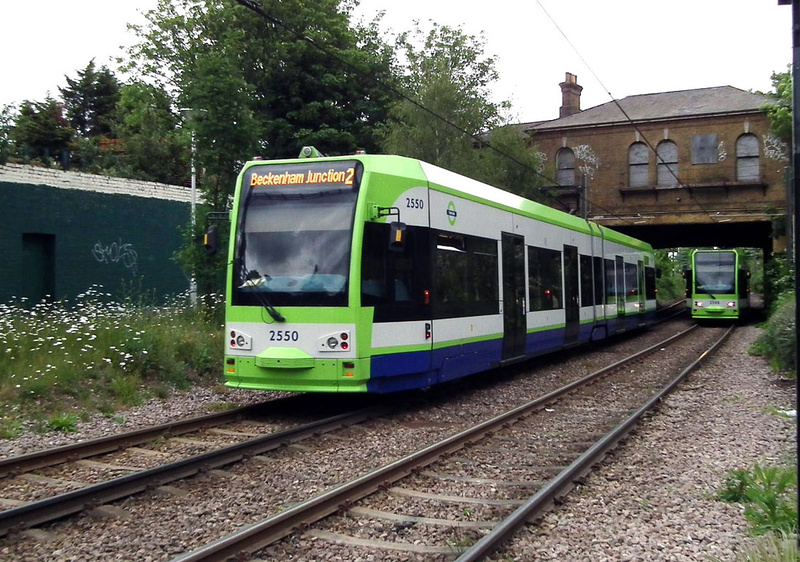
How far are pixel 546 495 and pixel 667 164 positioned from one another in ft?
114

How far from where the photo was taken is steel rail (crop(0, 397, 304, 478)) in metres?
7.31

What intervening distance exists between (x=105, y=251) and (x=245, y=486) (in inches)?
523

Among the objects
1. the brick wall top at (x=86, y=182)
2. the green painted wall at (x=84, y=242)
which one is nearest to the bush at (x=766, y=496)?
the brick wall top at (x=86, y=182)

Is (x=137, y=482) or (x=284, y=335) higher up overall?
(x=284, y=335)

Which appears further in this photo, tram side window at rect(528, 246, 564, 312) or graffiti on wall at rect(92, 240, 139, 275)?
graffiti on wall at rect(92, 240, 139, 275)

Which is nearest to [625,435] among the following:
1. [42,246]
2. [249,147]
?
[249,147]

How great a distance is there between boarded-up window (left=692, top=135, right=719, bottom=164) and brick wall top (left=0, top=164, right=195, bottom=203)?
25121 millimetres

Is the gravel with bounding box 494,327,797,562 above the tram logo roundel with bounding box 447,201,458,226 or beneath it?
beneath

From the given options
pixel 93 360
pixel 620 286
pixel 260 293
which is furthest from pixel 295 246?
pixel 620 286

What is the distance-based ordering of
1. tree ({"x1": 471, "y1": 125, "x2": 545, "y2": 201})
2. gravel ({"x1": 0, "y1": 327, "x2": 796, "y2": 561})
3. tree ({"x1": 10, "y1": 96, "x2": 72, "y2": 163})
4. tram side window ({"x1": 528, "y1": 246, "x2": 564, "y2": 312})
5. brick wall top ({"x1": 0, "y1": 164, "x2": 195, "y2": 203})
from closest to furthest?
gravel ({"x1": 0, "y1": 327, "x2": 796, "y2": 561})
tram side window ({"x1": 528, "y1": 246, "x2": 564, "y2": 312})
brick wall top ({"x1": 0, "y1": 164, "x2": 195, "y2": 203})
tree ({"x1": 471, "y1": 125, "x2": 545, "y2": 201})
tree ({"x1": 10, "y1": 96, "x2": 72, "y2": 163})

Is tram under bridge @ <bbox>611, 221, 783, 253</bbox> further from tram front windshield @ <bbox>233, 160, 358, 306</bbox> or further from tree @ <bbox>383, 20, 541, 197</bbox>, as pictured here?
tram front windshield @ <bbox>233, 160, 358, 306</bbox>

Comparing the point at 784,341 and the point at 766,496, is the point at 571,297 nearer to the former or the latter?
the point at 784,341

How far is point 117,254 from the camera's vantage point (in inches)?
746

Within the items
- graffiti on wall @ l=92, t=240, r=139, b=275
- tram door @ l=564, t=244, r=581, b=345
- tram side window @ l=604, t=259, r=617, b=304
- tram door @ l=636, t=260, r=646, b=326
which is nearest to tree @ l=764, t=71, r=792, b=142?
tram door @ l=636, t=260, r=646, b=326
